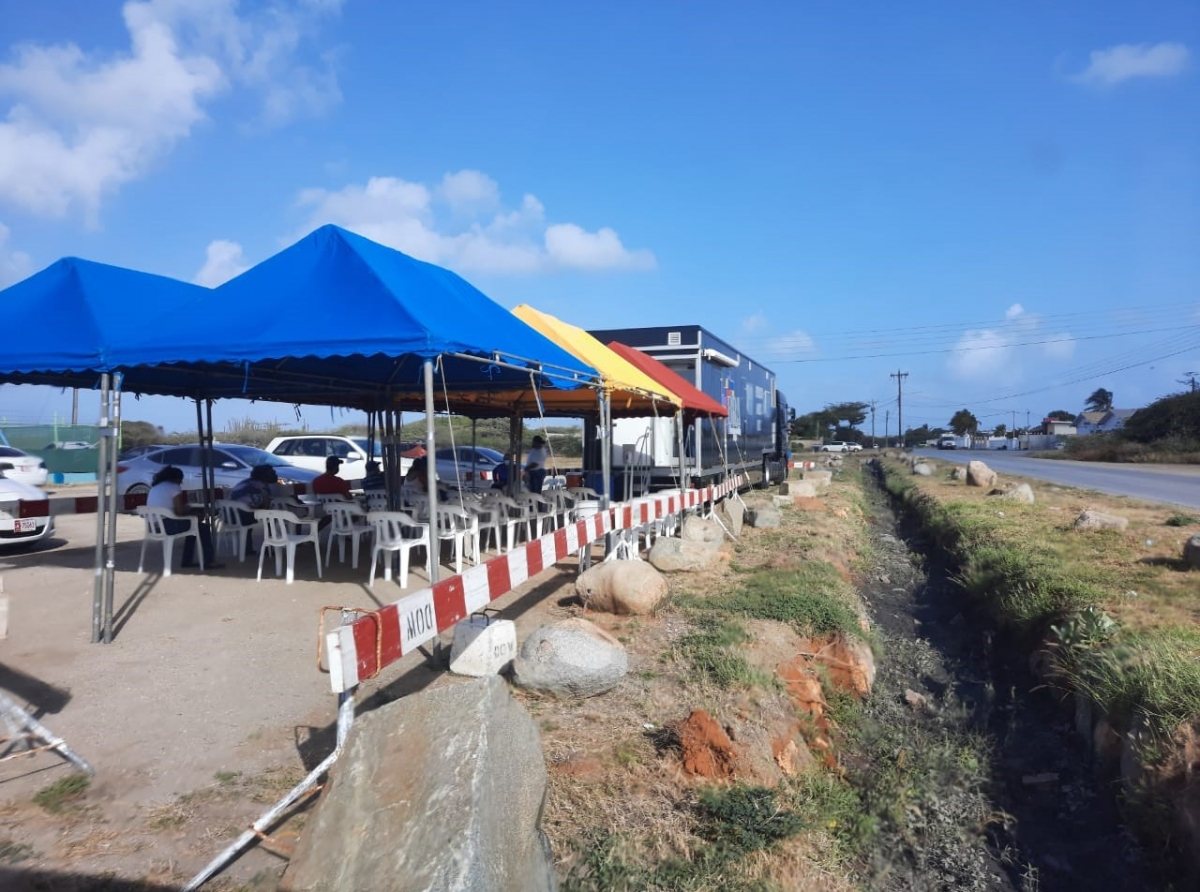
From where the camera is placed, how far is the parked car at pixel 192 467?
1566 centimetres

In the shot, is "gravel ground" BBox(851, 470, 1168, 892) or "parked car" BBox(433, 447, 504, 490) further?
"parked car" BBox(433, 447, 504, 490)

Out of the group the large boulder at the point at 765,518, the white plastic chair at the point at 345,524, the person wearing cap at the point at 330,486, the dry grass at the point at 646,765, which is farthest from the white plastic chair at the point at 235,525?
the large boulder at the point at 765,518

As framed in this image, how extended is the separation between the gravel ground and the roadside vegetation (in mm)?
272

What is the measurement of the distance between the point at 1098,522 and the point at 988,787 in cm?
775

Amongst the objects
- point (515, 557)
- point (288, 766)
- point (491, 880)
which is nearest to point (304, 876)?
point (491, 880)

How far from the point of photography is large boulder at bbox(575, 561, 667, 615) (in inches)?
293

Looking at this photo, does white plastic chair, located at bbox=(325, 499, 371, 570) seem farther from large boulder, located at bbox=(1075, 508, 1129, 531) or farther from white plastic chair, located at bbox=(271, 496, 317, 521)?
large boulder, located at bbox=(1075, 508, 1129, 531)

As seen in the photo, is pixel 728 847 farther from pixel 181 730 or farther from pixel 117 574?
pixel 117 574

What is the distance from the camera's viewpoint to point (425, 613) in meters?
4.53

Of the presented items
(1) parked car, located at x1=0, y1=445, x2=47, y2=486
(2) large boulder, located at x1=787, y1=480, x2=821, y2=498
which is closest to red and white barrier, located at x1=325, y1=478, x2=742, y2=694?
(1) parked car, located at x1=0, y1=445, x2=47, y2=486

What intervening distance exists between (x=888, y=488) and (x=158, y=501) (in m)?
25.1

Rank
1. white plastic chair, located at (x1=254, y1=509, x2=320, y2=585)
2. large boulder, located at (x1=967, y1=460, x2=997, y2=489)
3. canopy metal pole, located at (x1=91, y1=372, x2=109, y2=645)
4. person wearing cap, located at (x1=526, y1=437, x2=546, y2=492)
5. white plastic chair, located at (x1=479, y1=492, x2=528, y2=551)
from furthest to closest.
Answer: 1. large boulder, located at (x1=967, y1=460, x2=997, y2=489)
2. person wearing cap, located at (x1=526, y1=437, x2=546, y2=492)
3. white plastic chair, located at (x1=479, y1=492, x2=528, y2=551)
4. white plastic chair, located at (x1=254, y1=509, x2=320, y2=585)
5. canopy metal pole, located at (x1=91, y1=372, x2=109, y2=645)

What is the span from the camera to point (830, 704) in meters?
6.88

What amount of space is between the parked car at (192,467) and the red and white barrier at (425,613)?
989 centimetres
